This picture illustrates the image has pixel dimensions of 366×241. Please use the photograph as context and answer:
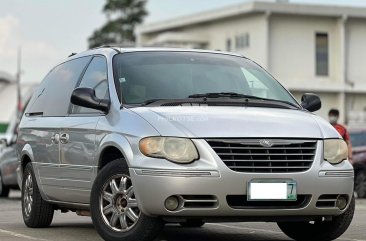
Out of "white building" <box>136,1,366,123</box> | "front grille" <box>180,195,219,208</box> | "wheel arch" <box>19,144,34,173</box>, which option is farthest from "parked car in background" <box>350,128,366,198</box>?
"white building" <box>136,1,366,123</box>

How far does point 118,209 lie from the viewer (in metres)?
7.71

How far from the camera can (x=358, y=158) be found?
2073 centimetres

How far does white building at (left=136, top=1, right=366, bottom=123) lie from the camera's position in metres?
44.7

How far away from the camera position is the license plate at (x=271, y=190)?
729 cm

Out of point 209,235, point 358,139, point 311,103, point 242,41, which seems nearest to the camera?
point 311,103

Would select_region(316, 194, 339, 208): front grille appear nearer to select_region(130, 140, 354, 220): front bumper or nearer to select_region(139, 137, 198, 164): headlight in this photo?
select_region(130, 140, 354, 220): front bumper

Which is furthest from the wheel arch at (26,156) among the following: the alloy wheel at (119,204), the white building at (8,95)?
the white building at (8,95)

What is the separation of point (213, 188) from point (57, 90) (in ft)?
10.4

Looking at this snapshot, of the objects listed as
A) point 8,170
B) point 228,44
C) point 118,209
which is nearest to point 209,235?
point 118,209

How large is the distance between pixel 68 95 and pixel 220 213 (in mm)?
2729

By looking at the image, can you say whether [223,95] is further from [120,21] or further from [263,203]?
[120,21]

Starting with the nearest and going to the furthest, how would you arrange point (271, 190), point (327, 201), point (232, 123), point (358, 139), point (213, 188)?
point (213, 188) → point (271, 190) → point (232, 123) → point (327, 201) → point (358, 139)

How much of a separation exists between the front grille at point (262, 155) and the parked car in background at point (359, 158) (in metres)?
12.8

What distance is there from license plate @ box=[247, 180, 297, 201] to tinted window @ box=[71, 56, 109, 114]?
6.09 ft
